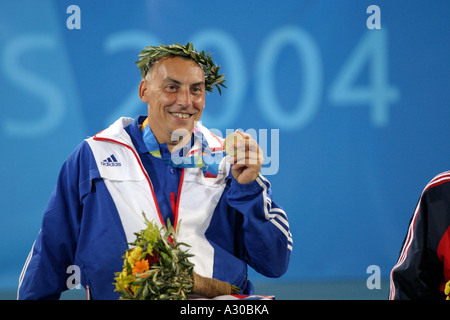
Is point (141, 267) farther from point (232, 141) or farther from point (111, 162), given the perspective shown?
point (111, 162)

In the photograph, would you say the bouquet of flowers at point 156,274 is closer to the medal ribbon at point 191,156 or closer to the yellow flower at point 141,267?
the yellow flower at point 141,267

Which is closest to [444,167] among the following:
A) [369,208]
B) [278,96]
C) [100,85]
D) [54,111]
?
[369,208]

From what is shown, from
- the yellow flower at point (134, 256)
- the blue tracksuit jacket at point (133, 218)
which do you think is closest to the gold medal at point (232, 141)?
the blue tracksuit jacket at point (133, 218)

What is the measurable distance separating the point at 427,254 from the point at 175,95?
56.0 inches

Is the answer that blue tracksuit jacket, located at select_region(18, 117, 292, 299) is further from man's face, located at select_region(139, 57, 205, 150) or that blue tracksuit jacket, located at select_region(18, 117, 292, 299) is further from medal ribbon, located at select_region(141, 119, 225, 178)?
man's face, located at select_region(139, 57, 205, 150)

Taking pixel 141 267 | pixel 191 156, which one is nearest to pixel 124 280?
pixel 141 267

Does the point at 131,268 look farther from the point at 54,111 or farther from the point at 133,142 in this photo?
the point at 54,111

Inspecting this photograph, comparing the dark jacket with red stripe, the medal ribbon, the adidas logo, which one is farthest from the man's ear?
the dark jacket with red stripe

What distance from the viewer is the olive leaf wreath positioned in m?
3.02

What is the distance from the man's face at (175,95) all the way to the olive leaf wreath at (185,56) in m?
0.03

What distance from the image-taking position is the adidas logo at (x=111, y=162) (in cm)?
293

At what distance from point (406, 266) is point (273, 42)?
3368 mm

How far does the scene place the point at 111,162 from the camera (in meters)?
2.95

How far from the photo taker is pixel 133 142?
3121mm
